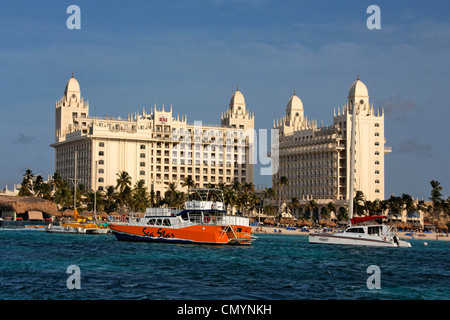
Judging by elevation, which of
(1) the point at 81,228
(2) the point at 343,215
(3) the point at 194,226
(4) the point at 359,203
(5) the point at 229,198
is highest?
(5) the point at 229,198

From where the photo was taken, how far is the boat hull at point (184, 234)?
81500 millimetres

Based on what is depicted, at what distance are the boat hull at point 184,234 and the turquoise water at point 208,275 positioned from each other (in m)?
7.04

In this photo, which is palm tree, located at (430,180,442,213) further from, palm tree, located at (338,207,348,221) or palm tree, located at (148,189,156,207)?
palm tree, located at (148,189,156,207)

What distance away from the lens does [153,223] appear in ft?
285

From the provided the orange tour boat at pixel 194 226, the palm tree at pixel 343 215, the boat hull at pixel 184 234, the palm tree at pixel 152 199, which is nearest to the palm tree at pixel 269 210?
the palm tree at pixel 343 215

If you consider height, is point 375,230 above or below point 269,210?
below

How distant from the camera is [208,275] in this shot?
4822cm

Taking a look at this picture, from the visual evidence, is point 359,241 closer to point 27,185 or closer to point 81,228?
point 81,228

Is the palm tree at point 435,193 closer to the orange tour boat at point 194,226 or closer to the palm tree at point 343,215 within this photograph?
the palm tree at point 343,215

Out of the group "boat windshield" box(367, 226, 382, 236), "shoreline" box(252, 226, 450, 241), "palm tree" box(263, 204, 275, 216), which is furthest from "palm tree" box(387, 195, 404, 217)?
"boat windshield" box(367, 226, 382, 236)

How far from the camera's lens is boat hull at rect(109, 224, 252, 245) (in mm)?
81500

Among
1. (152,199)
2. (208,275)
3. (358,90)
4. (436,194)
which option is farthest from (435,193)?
(208,275)

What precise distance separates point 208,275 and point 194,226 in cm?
3394
